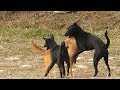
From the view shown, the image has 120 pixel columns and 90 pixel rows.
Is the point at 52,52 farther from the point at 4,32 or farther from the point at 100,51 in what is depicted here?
the point at 4,32

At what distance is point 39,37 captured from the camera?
11484 millimetres

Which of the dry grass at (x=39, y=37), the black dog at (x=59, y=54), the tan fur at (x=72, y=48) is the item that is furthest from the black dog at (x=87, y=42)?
the dry grass at (x=39, y=37)

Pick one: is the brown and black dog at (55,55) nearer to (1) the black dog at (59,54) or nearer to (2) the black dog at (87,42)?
(1) the black dog at (59,54)

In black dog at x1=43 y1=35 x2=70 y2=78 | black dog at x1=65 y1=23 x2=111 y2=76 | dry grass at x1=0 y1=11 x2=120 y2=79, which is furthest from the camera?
dry grass at x1=0 y1=11 x2=120 y2=79

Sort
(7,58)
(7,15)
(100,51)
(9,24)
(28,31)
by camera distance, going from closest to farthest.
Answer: (100,51) → (7,58) → (28,31) → (9,24) → (7,15)

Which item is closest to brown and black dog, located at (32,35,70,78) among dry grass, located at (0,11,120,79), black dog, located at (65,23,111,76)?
black dog, located at (65,23,111,76)

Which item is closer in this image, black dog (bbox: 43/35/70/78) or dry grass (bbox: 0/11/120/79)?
black dog (bbox: 43/35/70/78)

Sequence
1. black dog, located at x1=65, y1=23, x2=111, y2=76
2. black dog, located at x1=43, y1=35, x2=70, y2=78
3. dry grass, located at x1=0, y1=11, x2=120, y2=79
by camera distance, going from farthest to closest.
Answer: dry grass, located at x1=0, y1=11, x2=120, y2=79, black dog, located at x1=65, y1=23, x2=111, y2=76, black dog, located at x1=43, y1=35, x2=70, y2=78

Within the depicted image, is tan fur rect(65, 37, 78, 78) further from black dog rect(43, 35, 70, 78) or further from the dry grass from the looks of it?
the dry grass

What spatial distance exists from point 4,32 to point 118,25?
2.97 meters

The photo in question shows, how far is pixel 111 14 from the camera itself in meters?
13.4

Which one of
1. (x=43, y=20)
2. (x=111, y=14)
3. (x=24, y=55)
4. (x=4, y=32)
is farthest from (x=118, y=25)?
(x=24, y=55)

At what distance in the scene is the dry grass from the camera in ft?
26.6

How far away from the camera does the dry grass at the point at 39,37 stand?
26.6 ft
